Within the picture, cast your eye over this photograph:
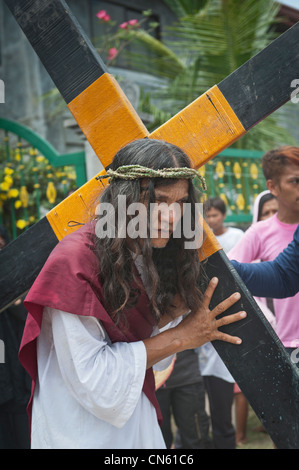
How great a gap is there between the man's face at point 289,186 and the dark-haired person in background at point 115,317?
1114mm

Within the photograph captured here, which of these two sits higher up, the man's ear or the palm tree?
the palm tree

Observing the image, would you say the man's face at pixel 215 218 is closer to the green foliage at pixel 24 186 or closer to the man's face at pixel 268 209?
the man's face at pixel 268 209

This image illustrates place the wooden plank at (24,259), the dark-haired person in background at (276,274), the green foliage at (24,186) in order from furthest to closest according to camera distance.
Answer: the green foliage at (24,186), the dark-haired person in background at (276,274), the wooden plank at (24,259)

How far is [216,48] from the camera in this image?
27.0 ft

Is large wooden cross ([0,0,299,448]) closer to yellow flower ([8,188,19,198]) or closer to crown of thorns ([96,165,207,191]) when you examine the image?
crown of thorns ([96,165,207,191])

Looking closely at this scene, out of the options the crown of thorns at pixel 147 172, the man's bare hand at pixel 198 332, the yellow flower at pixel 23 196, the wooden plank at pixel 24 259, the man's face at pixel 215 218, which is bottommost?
the man's face at pixel 215 218

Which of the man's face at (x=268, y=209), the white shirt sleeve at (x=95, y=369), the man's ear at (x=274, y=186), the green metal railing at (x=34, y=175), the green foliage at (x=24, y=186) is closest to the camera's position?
the white shirt sleeve at (x=95, y=369)

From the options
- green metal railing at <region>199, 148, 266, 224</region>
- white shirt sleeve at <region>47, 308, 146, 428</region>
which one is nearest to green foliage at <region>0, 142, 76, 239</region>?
green metal railing at <region>199, 148, 266, 224</region>

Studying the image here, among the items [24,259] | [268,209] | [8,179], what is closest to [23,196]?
[8,179]

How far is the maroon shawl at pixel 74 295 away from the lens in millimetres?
1396

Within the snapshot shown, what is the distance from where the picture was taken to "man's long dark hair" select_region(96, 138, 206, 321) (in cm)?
146

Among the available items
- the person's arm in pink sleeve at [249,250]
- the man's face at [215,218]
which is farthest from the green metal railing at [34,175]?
the person's arm in pink sleeve at [249,250]

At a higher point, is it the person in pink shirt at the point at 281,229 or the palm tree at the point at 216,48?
the palm tree at the point at 216,48

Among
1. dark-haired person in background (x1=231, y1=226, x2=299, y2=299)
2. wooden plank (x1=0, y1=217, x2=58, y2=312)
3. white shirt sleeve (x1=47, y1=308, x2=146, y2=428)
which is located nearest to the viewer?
white shirt sleeve (x1=47, y1=308, x2=146, y2=428)
